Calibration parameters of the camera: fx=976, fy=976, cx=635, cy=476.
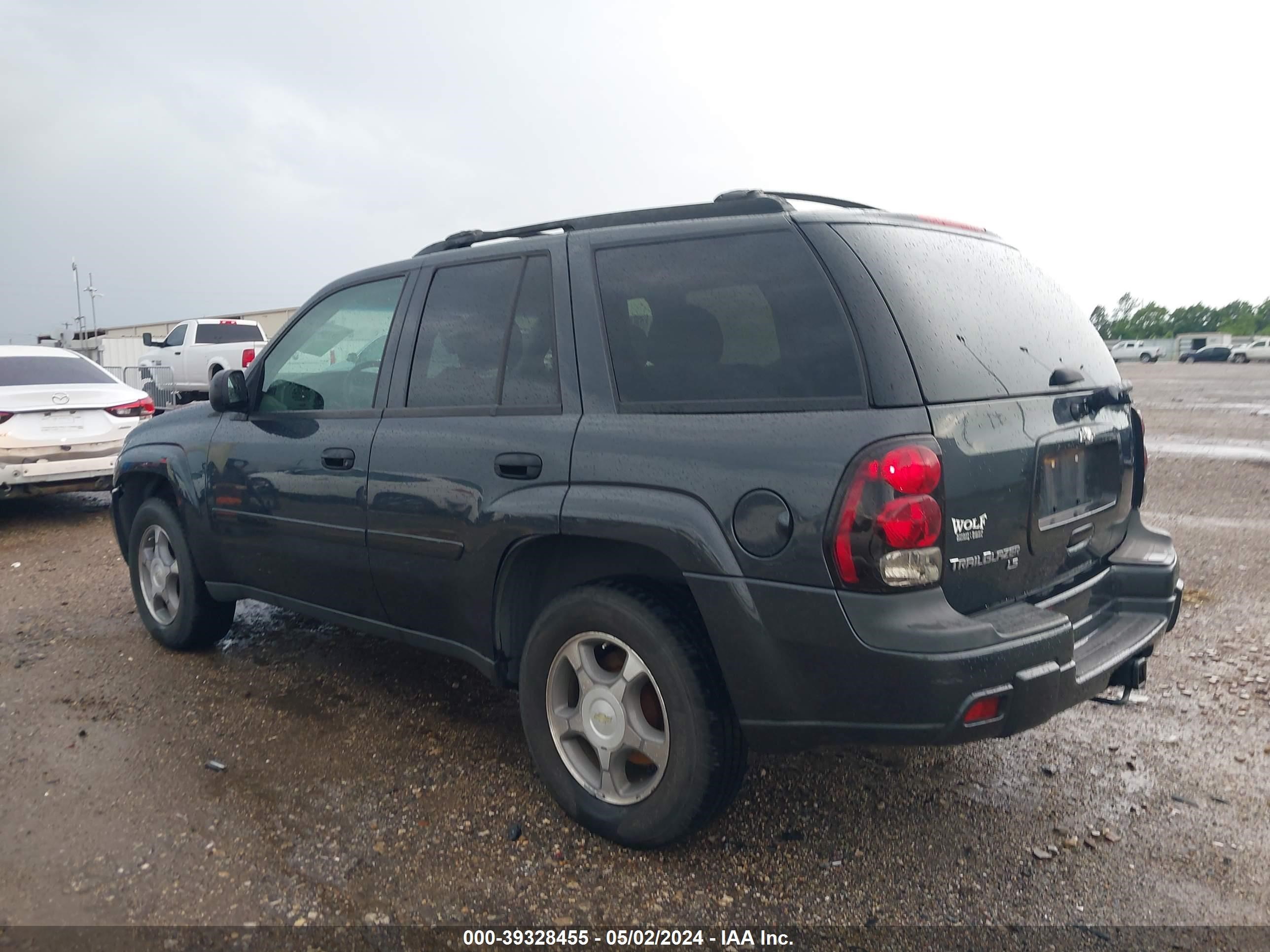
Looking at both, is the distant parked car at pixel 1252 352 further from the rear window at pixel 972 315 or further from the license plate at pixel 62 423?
the rear window at pixel 972 315

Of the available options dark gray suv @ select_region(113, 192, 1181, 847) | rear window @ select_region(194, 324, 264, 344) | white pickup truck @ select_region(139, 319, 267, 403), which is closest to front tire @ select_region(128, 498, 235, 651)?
dark gray suv @ select_region(113, 192, 1181, 847)

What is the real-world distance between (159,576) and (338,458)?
189 centimetres

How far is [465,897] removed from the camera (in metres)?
2.84

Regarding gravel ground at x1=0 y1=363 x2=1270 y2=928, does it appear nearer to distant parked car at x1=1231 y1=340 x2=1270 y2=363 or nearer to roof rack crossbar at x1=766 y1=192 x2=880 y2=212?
roof rack crossbar at x1=766 y1=192 x2=880 y2=212

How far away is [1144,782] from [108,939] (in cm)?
336

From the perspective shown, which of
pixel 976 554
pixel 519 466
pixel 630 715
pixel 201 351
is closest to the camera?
pixel 976 554

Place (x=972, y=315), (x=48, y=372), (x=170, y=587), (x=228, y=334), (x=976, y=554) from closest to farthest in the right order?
1. (x=976, y=554)
2. (x=972, y=315)
3. (x=170, y=587)
4. (x=48, y=372)
5. (x=228, y=334)

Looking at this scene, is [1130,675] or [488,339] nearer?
[1130,675]

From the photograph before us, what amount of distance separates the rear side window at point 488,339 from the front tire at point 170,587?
1876mm

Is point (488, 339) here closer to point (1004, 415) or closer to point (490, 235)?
point (490, 235)

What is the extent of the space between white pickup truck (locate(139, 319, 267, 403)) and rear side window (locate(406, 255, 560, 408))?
17.8 meters

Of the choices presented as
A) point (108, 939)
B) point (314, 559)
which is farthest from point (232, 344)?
point (108, 939)

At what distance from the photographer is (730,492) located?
8.90ft

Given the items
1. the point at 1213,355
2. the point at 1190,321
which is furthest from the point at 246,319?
the point at 1190,321
